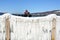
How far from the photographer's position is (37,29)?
296cm

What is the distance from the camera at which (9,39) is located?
3.09 m

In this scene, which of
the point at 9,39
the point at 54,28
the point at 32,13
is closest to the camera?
the point at 54,28

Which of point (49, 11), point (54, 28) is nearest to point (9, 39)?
point (54, 28)

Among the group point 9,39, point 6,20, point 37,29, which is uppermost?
point 6,20

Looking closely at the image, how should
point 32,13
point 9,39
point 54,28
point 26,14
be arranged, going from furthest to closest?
1. point 32,13
2. point 26,14
3. point 9,39
4. point 54,28

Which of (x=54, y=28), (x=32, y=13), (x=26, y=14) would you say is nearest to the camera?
(x=54, y=28)

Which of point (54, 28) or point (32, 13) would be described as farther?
point (32, 13)

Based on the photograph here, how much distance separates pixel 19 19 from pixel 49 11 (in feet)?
8.34

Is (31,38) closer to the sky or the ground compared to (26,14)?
closer to the ground

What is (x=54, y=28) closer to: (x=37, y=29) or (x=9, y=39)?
(x=37, y=29)

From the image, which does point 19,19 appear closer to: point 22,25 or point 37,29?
point 22,25

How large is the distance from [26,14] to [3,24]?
1710 mm

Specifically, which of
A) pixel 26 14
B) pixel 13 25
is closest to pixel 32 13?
pixel 26 14

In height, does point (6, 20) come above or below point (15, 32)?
above
